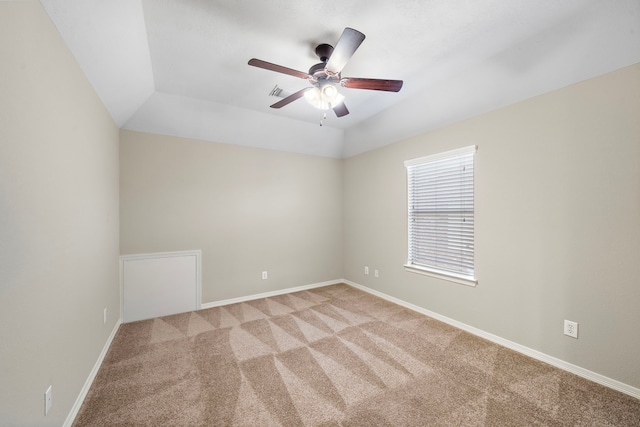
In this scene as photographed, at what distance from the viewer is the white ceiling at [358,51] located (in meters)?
1.77

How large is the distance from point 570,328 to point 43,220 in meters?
3.74

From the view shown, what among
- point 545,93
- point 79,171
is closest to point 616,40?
point 545,93

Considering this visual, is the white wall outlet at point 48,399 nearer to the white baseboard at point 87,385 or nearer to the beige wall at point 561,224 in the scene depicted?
the white baseboard at point 87,385

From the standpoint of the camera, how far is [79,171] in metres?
1.84

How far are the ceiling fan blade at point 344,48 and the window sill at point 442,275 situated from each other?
2543mm

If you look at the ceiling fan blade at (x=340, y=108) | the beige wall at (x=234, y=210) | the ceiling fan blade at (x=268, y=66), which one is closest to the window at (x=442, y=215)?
the ceiling fan blade at (x=340, y=108)

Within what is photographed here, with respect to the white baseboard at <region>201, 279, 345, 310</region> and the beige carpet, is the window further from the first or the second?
the white baseboard at <region>201, 279, 345, 310</region>

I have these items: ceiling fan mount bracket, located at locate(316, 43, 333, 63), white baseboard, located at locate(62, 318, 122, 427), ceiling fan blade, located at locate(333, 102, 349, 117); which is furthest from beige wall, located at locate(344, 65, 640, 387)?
white baseboard, located at locate(62, 318, 122, 427)

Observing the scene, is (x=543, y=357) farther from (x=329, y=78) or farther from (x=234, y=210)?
(x=234, y=210)

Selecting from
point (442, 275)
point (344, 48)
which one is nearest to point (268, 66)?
point (344, 48)

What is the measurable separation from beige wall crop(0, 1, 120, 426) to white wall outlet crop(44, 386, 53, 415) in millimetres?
36

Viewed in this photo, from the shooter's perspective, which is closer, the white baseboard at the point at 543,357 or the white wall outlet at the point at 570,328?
the white baseboard at the point at 543,357

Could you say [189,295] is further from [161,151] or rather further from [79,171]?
[79,171]

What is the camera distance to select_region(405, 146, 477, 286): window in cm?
295
